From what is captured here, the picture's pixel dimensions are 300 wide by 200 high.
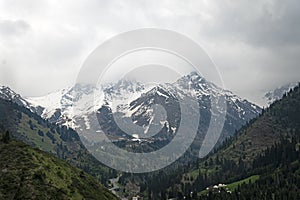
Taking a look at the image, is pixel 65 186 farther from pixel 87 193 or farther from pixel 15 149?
pixel 15 149

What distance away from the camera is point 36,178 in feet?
446

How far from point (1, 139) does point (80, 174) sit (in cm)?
3769

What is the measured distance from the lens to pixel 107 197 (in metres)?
170

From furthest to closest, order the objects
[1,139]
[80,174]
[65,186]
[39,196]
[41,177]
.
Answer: [80,174]
[1,139]
[65,186]
[41,177]
[39,196]

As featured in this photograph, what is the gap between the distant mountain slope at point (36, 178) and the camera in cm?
12825

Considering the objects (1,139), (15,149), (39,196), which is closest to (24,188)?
(39,196)

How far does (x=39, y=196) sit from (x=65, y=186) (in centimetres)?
2199

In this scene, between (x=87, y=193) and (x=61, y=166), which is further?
(x=61, y=166)

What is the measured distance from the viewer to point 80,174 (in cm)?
17900

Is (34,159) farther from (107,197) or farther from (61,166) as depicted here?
(107,197)

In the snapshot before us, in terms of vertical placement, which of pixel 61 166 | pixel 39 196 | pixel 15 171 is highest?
pixel 61 166

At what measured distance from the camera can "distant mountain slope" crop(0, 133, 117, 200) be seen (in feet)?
421

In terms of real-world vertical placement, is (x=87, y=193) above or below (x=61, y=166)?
below

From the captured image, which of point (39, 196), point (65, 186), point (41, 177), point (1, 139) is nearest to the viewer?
point (39, 196)
